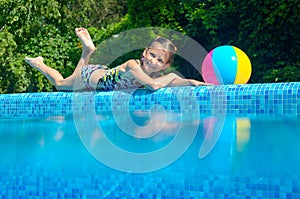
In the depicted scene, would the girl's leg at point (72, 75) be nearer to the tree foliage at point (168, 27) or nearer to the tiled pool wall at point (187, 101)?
the tiled pool wall at point (187, 101)

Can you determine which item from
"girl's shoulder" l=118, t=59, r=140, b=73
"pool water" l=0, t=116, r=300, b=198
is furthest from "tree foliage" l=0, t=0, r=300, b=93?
"pool water" l=0, t=116, r=300, b=198

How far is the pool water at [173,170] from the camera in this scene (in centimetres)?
254

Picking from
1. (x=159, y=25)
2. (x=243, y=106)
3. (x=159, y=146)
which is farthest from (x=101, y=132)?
(x=159, y=25)

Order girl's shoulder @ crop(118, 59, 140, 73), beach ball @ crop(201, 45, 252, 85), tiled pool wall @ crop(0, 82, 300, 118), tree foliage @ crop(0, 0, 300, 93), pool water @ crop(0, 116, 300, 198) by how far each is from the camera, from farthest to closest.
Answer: tree foliage @ crop(0, 0, 300, 93)
beach ball @ crop(201, 45, 252, 85)
girl's shoulder @ crop(118, 59, 140, 73)
tiled pool wall @ crop(0, 82, 300, 118)
pool water @ crop(0, 116, 300, 198)

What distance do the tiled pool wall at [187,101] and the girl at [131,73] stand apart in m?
0.12

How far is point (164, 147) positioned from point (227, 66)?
109 inches

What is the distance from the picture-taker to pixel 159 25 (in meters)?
8.91

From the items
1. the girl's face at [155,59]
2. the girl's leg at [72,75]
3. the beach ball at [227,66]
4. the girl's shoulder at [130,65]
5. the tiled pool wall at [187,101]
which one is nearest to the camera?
the tiled pool wall at [187,101]

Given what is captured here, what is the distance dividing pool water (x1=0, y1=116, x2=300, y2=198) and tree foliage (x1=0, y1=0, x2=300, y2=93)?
412 cm

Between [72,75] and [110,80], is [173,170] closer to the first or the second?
[110,80]

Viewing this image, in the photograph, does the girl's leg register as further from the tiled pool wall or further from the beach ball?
the beach ball

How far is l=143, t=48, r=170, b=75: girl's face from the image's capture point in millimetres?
5570

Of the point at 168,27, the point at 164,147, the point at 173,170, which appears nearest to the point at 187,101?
the point at 164,147

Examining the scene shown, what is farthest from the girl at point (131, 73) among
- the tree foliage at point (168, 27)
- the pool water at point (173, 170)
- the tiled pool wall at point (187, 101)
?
the tree foliage at point (168, 27)
